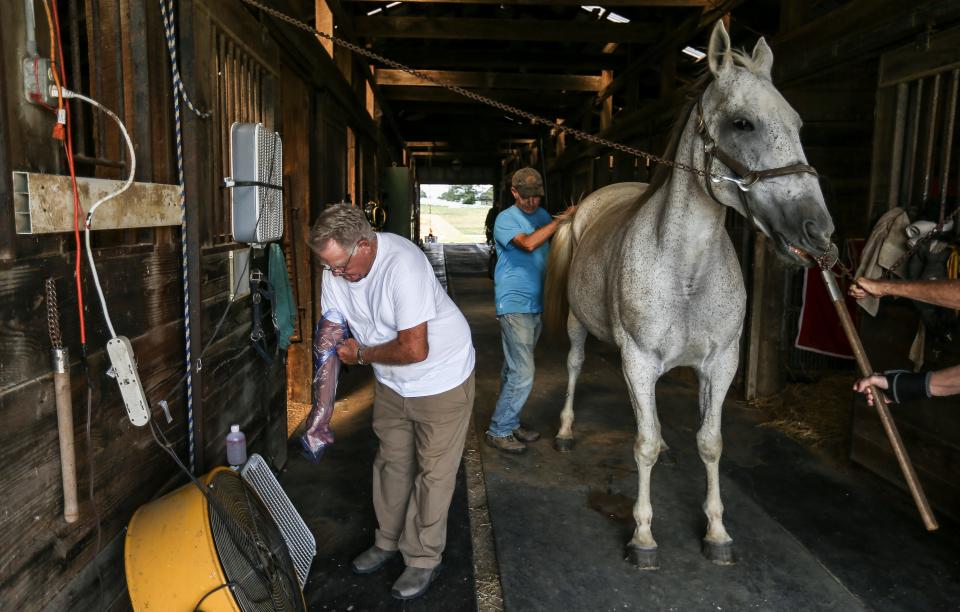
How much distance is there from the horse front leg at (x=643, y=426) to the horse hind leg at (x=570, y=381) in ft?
3.75

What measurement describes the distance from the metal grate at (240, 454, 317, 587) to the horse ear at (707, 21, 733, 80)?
2395mm

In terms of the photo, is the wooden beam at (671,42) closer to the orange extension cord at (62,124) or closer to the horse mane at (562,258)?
the horse mane at (562,258)

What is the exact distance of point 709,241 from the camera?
2.75 metres

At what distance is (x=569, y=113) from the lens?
42.4 ft

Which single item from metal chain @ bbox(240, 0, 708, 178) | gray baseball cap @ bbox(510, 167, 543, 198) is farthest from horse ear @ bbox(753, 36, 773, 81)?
gray baseball cap @ bbox(510, 167, 543, 198)

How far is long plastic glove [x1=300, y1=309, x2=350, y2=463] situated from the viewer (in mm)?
2436

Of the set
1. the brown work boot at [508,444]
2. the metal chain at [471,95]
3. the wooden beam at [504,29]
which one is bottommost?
the brown work boot at [508,444]

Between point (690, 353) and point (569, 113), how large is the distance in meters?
10.8

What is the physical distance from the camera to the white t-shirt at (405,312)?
7.67 feet

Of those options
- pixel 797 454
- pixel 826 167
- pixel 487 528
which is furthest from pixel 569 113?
pixel 487 528

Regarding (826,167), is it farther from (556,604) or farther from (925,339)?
(556,604)

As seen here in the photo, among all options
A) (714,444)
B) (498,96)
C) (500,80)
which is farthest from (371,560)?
(498,96)

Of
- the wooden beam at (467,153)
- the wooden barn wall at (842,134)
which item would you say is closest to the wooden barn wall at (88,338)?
the wooden barn wall at (842,134)

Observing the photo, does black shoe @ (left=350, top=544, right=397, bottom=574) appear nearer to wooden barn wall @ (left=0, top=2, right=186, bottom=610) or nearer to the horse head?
wooden barn wall @ (left=0, top=2, right=186, bottom=610)
